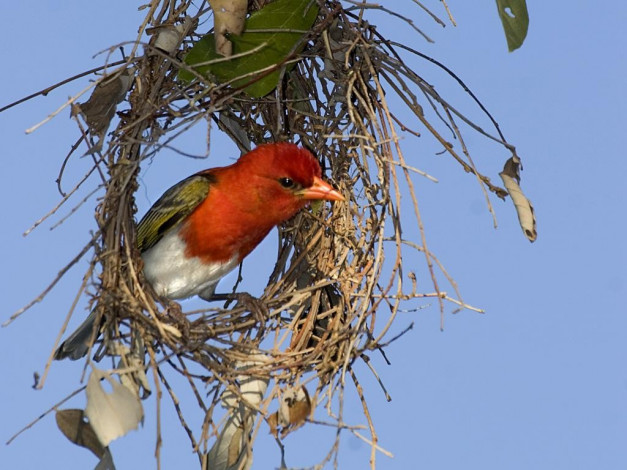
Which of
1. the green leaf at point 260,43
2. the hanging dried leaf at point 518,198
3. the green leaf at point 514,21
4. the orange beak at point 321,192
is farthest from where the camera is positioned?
the orange beak at point 321,192

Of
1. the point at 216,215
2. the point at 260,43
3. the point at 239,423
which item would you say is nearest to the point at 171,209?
the point at 216,215

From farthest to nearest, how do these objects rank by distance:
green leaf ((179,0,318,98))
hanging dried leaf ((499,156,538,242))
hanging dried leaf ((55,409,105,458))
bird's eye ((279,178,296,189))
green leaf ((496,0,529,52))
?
bird's eye ((279,178,296,189)) → green leaf ((179,0,318,98)) → hanging dried leaf ((499,156,538,242)) → hanging dried leaf ((55,409,105,458)) → green leaf ((496,0,529,52))

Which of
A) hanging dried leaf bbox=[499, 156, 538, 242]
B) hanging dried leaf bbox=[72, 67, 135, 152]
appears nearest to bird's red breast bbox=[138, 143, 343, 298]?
hanging dried leaf bbox=[72, 67, 135, 152]

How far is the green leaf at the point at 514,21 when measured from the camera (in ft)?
11.0

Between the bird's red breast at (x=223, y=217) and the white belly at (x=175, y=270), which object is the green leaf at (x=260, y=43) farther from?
the white belly at (x=175, y=270)

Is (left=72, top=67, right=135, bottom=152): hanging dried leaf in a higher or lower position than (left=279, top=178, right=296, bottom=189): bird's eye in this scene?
higher

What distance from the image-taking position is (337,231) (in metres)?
4.58

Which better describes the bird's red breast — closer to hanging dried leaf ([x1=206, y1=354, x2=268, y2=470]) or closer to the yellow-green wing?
the yellow-green wing

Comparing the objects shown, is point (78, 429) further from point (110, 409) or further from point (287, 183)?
point (287, 183)

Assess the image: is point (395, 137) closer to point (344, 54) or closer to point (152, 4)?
point (344, 54)

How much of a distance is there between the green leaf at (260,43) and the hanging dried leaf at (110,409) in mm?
1373

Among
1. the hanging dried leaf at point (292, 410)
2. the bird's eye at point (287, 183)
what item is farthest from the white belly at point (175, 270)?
the hanging dried leaf at point (292, 410)

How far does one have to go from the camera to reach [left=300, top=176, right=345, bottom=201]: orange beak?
14.7ft

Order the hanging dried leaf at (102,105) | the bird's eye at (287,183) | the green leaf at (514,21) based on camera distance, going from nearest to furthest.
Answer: the green leaf at (514,21) → the hanging dried leaf at (102,105) → the bird's eye at (287,183)
